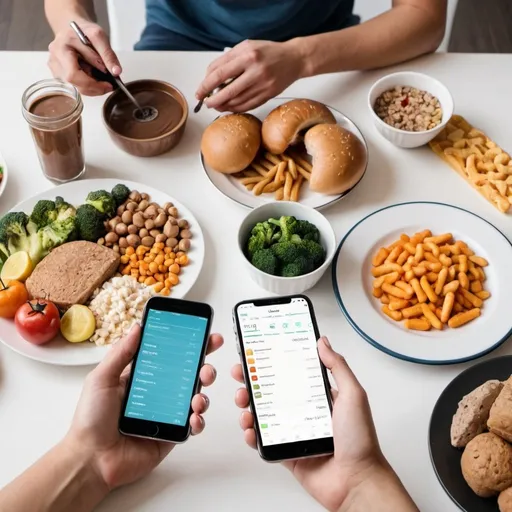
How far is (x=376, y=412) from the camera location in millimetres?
1089

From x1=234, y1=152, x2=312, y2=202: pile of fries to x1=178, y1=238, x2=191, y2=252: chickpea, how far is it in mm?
177

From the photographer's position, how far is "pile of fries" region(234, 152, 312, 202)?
1322 mm

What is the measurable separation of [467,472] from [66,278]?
0.73m

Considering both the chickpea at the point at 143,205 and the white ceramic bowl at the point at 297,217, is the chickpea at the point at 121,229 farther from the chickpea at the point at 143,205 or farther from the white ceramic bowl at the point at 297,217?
the white ceramic bowl at the point at 297,217

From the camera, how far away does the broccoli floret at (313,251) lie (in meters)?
1.17

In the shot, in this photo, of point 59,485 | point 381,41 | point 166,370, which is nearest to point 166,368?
point 166,370

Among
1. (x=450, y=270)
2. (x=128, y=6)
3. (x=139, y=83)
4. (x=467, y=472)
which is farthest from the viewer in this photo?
(x=128, y=6)

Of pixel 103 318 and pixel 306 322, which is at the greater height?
pixel 306 322

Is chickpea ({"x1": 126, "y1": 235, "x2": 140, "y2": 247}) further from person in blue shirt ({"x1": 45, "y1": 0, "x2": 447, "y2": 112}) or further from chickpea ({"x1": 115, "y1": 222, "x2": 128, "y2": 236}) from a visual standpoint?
person in blue shirt ({"x1": 45, "y1": 0, "x2": 447, "y2": 112})

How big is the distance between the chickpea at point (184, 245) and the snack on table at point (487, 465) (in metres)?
0.60

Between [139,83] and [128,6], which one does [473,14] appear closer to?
[128,6]

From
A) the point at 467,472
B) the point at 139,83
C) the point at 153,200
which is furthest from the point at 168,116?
the point at 467,472

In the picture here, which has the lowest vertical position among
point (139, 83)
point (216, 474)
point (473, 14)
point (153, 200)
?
point (473, 14)

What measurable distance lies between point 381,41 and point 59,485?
3.74 feet
